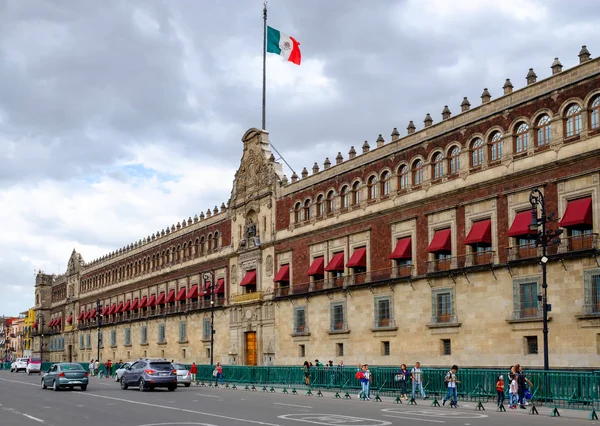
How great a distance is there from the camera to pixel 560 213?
32719 millimetres

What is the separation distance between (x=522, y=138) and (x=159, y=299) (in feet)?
159

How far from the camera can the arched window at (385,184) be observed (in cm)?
4388

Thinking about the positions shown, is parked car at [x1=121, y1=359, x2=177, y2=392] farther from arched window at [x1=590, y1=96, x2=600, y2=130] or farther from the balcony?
arched window at [x1=590, y1=96, x2=600, y2=130]

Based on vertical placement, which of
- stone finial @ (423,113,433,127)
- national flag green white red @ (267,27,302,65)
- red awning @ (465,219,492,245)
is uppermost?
national flag green white red @ (267,27,302,65)

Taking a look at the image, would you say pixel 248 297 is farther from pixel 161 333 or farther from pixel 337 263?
pixel 161 333

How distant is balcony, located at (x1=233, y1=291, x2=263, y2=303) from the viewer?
Answer: 56291 mm

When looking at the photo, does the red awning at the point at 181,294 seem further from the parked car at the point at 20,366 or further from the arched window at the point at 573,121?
the arched window at the point at 573,121

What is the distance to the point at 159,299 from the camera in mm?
75625

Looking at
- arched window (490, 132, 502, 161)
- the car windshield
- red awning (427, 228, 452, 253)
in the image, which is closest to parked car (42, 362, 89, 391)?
the car windshield

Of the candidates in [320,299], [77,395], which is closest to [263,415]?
[77,395]

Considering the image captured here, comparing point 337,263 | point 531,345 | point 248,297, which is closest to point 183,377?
point 337,263

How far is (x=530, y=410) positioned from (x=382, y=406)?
5211mm

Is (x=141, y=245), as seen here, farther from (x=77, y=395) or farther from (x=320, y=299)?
(x=77, y=395)

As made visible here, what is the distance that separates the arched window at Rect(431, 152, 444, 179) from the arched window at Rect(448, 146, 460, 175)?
519mm
